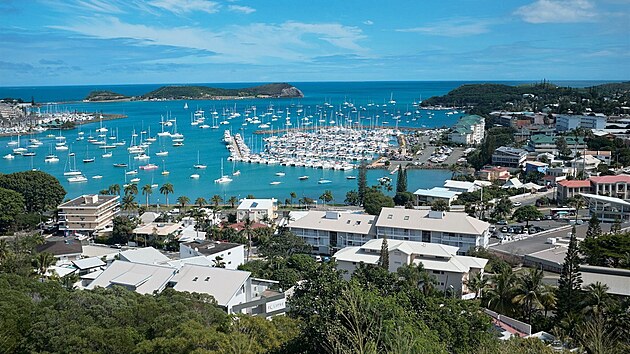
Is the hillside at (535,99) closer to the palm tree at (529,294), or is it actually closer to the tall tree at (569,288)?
the tall tree at (569,288)

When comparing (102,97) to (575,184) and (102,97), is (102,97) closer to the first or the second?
(102,97)

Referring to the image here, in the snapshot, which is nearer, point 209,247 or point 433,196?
point 209,247

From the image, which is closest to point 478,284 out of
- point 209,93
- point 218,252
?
point 218,252

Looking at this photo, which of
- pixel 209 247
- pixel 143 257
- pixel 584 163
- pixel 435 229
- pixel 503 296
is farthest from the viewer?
pixel 584 163

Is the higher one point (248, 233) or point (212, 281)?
point (212, 281)

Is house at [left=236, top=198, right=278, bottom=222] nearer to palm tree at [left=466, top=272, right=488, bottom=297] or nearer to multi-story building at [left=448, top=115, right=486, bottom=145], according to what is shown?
palm tree at [left=466, top=272, right=488, bottom=297]

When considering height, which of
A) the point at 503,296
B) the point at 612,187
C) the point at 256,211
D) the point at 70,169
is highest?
the point at 612,187

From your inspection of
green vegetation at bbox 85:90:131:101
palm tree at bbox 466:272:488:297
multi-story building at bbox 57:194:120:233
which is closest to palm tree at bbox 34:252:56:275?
multi-story building at bbox 57:194:120:233
